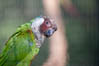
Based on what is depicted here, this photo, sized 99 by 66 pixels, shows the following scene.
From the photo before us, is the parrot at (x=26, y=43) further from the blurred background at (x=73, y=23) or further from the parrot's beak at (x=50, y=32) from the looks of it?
the blurred background at (x=73, y=23)

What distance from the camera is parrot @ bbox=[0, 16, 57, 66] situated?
4.01 ft

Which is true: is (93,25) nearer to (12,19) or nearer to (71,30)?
(71,30)

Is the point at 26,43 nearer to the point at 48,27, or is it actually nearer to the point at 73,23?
the point at 48,27

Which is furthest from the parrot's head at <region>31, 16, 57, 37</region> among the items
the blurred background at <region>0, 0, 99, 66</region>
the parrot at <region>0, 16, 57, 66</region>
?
the blurred background at <region>0, 0, 99, 66</region>

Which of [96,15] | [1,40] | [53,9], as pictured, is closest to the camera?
[53,9]

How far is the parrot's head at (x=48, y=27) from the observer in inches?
47.2

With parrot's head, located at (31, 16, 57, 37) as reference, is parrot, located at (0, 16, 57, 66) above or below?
below

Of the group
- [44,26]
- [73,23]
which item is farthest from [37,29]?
[73,23]

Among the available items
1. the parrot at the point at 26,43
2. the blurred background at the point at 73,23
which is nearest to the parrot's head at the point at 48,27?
the parrot at the point at 26,43

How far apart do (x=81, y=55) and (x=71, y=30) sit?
0.25 meters

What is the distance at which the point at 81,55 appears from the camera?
8.08ft

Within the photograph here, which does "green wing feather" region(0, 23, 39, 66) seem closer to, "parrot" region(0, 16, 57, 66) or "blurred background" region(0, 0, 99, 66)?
"parrot" region(0, 16, 57, 66)

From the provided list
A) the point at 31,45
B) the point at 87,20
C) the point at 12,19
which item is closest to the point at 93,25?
the point at 87,20

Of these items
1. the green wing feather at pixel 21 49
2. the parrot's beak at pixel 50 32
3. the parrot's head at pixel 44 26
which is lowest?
the green wing feather at pixel 21 49
